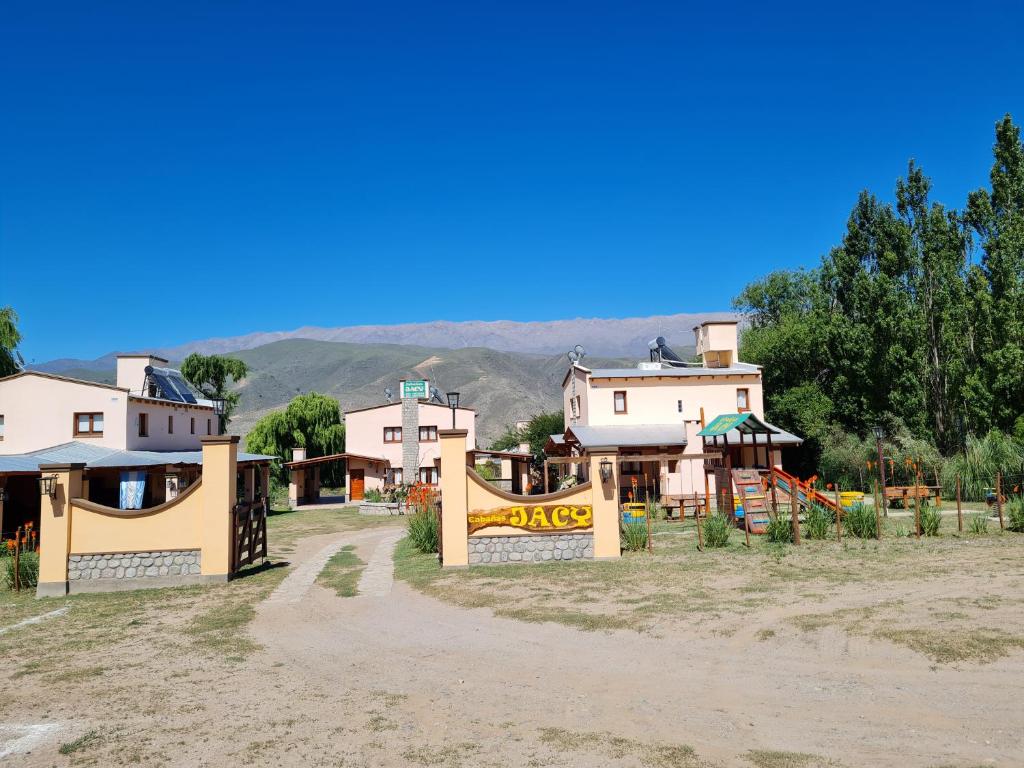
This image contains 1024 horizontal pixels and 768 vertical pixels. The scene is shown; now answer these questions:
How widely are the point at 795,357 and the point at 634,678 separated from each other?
126ft

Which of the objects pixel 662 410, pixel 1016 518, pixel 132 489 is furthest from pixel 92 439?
pixel 1016 518

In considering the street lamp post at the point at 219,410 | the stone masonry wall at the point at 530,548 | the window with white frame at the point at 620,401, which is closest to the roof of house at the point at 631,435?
the window with white frame at the point at 620,401

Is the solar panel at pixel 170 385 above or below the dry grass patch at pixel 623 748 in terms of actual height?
above

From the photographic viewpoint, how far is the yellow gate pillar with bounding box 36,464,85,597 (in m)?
13.2

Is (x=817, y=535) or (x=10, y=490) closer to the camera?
(x=817, y=535)

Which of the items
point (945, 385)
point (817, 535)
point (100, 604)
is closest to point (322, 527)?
point (100, 604)

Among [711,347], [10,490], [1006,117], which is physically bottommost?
[10,490]

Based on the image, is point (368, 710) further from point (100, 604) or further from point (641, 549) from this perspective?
point (641, 549)

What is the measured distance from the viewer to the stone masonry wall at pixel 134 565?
13.4 metres

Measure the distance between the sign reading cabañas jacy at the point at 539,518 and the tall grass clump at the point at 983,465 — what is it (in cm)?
1740

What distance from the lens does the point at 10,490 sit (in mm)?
27359

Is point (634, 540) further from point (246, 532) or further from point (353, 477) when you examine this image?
point (353, 477)

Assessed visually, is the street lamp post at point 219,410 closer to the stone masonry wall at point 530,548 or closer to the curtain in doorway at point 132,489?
the curtain in doorway at point 132,489

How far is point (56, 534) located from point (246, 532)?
342cm
